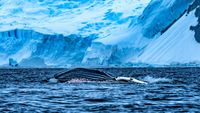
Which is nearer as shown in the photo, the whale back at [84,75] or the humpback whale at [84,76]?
the humpback whale at [84,76]

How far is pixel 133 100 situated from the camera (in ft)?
119

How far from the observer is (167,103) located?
33.9m

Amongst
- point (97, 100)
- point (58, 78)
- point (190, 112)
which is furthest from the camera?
point (58, 78)

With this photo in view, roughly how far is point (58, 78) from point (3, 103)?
3582 cm

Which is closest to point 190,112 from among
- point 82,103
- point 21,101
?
point 82,103

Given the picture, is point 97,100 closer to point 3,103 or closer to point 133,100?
point 133,100

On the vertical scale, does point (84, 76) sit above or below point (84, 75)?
below

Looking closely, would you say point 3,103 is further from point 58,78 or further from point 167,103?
point 58,78

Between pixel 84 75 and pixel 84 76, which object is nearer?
pixel 84 76

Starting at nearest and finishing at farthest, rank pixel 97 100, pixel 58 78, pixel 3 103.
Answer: pixel 3 103 < pixel 97 100 < pixel 58 78

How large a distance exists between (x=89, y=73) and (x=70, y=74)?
2.36 meters

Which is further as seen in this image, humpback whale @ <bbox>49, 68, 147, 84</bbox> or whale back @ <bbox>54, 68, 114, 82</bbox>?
whale back @ <bbox>54, 68, 114, 82</bbox>

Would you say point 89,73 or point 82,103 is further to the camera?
point 89,73

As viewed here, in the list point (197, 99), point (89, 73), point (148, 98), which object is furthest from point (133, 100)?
point (89, 73)
